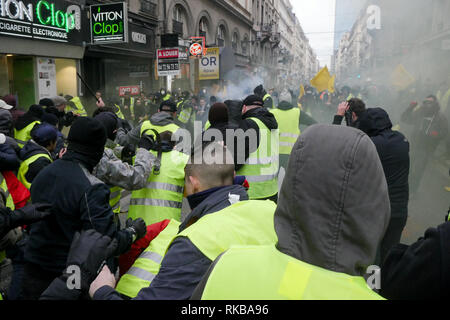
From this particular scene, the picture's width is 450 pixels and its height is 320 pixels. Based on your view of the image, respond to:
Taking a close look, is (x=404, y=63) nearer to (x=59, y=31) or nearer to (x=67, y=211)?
(x=59, y=31)

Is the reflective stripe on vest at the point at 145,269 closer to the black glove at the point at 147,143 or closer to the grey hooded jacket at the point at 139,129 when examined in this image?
the black glove at the point at 147,143

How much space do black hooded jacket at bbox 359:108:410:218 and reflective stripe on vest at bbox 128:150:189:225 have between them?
1941mm

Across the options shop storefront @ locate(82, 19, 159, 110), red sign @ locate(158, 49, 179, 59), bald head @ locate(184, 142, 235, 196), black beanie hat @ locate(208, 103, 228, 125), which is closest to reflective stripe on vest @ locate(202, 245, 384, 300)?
bald head @ locate(184, 142, 235, 196)

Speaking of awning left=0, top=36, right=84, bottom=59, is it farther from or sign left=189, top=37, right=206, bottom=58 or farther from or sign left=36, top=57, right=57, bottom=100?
or sign left=189, top=37, right=206, bottom=58

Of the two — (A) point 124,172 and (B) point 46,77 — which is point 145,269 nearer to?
(A) point 124,172

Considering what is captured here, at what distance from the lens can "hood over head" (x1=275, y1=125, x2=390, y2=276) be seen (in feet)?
3.51

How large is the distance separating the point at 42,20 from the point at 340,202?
11.1m

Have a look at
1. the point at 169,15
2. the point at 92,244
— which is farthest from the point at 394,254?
the point at 169,15

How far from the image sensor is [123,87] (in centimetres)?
1479

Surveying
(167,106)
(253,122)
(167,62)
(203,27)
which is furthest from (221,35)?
(253,122)

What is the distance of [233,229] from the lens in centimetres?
154

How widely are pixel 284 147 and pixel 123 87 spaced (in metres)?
11.0

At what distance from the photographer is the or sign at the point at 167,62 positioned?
1225 centimetres

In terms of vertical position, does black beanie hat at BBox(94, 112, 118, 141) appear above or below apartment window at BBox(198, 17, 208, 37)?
below
